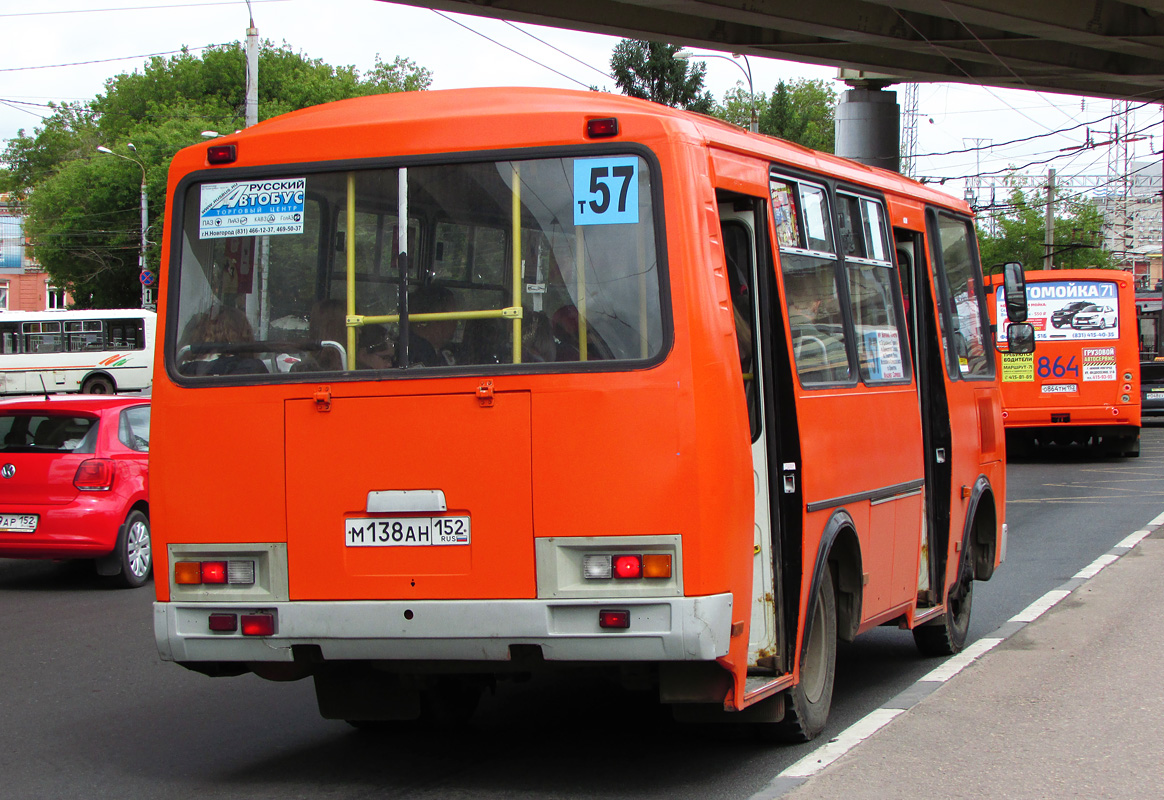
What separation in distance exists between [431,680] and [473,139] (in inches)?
89.5

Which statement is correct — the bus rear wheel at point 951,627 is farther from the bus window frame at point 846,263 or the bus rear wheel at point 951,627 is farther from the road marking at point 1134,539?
the road marking at point 1134,539

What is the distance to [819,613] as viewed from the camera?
6.37 meters

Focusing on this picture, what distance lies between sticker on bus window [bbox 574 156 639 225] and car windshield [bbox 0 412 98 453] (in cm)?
760

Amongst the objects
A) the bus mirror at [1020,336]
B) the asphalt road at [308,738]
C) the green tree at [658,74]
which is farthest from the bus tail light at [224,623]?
the green tree at [658,74]

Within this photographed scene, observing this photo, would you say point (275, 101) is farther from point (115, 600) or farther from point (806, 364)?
point (806, 364)

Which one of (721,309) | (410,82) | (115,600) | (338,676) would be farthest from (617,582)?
(410,82)

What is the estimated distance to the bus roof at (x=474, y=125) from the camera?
5.33 m

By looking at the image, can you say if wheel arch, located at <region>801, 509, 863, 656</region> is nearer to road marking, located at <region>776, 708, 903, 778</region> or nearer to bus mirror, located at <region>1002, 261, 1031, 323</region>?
road marking, located at <region>776, 708, 903, 778</region>

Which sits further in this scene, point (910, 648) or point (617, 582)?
point (910, 648)

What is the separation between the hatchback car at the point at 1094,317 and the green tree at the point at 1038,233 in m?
43.8

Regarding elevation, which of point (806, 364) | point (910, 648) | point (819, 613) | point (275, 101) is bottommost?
point (910, 648)

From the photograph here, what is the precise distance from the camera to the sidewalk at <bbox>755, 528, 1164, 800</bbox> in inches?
209

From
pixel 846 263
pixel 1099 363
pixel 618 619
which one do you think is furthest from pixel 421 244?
pixel 1099 363

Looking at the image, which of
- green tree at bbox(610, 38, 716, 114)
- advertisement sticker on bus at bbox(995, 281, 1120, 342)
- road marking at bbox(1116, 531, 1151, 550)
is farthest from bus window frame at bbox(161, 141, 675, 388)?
green tree at bbox(610, 38, 716, 114)
